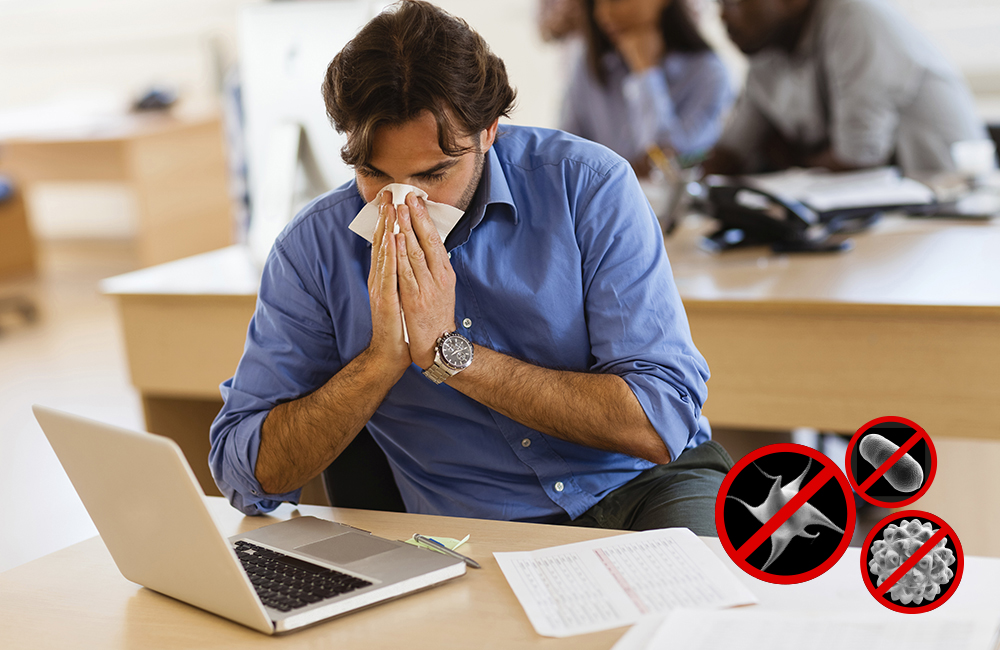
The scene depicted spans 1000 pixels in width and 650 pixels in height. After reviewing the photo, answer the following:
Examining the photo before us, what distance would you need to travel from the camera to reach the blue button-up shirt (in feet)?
4.00

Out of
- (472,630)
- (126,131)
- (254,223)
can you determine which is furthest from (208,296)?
(126,131)

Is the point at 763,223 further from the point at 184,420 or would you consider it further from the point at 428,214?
the point at 184,420

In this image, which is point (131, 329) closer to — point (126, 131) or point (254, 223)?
point (254, 223)

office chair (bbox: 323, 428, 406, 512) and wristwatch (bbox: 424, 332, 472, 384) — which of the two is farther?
office chair (bbox: 323, 428, 406, 512)

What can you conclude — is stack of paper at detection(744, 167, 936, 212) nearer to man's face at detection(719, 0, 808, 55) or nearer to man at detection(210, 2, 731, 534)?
man's face at detection(719, 0, 808, 55)

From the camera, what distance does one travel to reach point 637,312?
1.19 m

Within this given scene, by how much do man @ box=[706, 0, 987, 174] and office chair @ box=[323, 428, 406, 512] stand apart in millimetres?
1646

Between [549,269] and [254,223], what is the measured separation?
98 cm

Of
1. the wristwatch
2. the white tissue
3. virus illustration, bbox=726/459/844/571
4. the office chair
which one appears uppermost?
the white tissue

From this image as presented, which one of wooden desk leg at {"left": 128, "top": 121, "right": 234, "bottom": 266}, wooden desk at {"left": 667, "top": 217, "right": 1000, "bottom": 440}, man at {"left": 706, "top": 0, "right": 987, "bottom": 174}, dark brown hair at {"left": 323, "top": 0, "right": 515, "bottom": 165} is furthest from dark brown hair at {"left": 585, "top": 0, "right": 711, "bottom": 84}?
wooden desk leg at {"left": 128, "top": 121, "right": 234, "bottom": 266}

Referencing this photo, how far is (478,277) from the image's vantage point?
1251 mm

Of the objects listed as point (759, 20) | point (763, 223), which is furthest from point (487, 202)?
point (759, 20)

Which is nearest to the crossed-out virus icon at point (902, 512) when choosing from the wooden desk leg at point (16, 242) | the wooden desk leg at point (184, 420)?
the wooden desk leg at point (184, 420)

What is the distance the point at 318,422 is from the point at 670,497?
43 centimetres
